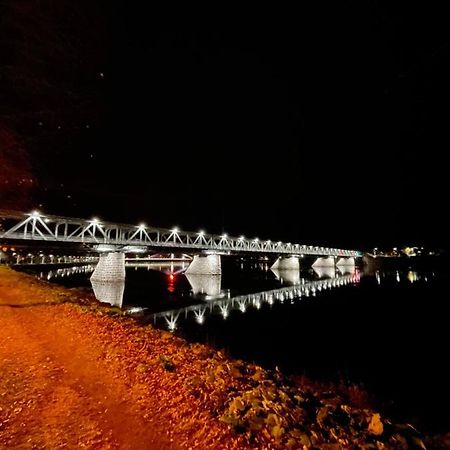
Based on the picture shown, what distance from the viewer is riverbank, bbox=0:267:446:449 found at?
4.86m

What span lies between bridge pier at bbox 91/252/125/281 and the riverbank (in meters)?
42.3

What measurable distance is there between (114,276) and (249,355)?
39858mm

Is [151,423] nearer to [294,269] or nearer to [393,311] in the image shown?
[393,311]

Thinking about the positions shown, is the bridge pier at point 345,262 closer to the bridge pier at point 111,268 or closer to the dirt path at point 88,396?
the bridge pier at point 111,268

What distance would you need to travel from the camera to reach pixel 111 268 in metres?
50.0

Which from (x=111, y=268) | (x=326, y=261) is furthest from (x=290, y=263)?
(x=111, y=268)

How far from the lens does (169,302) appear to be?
31.7m

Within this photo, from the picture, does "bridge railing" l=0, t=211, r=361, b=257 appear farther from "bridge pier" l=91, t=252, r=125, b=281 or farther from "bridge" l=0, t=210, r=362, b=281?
"bridge pier" l=91, t=252, r=125, b=281

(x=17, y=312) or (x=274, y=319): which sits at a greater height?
(x=17, y=312)

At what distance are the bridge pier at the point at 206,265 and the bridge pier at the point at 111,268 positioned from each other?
79.0 ft

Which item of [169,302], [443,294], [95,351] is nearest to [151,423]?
[95,351]

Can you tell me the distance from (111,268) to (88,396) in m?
46.9

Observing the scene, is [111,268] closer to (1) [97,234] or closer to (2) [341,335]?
(1) [97,234]

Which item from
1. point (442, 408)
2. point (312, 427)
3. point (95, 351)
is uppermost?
point (95, 351)
